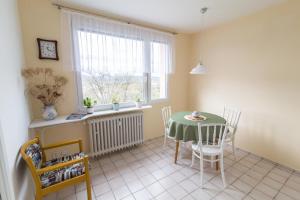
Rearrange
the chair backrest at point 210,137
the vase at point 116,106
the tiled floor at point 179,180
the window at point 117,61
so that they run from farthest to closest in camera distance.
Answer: the vase at point 116,106
the window at point 117,61
the chair backrest at point 210,137
the tiled floor at point 179,180

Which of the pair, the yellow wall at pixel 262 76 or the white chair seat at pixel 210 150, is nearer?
the white chair seat at pixel 210 150

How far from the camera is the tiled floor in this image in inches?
69.4

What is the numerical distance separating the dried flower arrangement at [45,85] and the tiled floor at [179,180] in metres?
1.24

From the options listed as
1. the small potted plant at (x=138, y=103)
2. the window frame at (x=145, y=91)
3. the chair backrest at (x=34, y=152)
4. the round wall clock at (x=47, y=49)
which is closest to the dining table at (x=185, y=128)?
the small potted plant at (x=138, y=103)

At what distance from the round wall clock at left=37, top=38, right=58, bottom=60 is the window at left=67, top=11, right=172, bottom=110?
0.88ft

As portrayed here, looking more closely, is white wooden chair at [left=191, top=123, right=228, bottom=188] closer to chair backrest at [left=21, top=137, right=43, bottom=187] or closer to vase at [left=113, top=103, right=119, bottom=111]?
vase at [left=113, top=103, right=119, bottom=111]

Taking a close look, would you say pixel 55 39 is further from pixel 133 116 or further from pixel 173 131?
pixel 173 131

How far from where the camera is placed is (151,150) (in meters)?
2.86

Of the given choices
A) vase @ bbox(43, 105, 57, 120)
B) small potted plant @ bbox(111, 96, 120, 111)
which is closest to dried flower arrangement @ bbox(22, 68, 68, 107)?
vase @ bbox(43, 105, 57, 120)

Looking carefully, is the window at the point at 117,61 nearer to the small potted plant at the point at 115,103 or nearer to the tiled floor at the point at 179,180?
the small potted plant at the point at 115,103

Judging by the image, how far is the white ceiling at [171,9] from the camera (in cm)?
208

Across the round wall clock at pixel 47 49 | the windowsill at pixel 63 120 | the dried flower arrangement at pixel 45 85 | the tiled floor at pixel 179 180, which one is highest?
the round wall clock at pixel 47 49

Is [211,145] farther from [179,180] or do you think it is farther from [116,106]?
[116,106]

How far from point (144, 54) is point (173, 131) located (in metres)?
1.63
